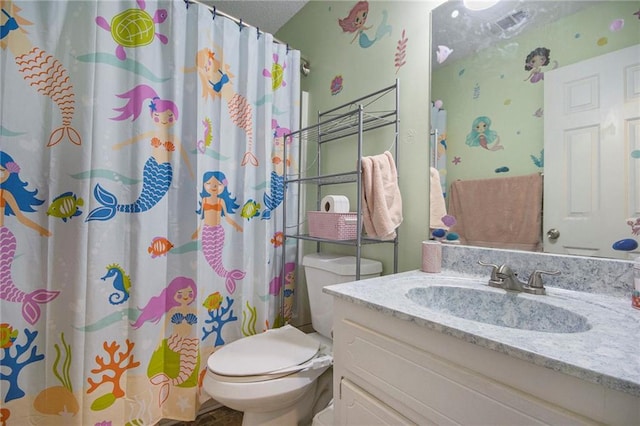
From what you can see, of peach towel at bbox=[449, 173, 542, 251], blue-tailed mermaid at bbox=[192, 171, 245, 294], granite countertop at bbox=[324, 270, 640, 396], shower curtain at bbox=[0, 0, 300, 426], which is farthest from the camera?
blue-tailed mermaid at bbox=[192, 171, 245, 294]

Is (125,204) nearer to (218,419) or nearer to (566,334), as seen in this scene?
(218,419)

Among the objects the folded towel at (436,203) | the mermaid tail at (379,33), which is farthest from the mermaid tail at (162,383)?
the mermaid tail at (379,33)

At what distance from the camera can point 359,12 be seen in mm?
1516

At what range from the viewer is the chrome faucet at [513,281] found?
84 centimetres

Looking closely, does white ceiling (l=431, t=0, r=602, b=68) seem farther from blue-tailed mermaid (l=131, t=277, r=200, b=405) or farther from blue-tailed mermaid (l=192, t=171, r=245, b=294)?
blue-tailed mermaid (l=131, t=277, r=200, b=405)

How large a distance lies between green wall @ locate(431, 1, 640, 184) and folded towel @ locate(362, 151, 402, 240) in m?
0.23

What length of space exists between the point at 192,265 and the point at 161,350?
390 millimetres

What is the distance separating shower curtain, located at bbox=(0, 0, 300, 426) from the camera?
1.06 metres

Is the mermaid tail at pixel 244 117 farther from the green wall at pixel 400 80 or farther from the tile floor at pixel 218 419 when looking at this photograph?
the tile floor at pixel 218 419

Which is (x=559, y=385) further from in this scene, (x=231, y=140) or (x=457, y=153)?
(x=231, y=140)

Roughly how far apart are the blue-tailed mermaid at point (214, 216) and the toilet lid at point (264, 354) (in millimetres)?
351

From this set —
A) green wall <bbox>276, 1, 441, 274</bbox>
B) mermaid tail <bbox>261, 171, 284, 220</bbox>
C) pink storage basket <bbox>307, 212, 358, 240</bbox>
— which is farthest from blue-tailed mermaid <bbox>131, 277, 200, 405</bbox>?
green wall <bbox>276, 1, 441, 274</bbox>

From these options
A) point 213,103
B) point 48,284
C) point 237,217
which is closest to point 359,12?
point 213,103

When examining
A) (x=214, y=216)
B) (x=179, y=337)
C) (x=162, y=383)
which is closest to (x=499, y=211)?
(x=214, y=216)
